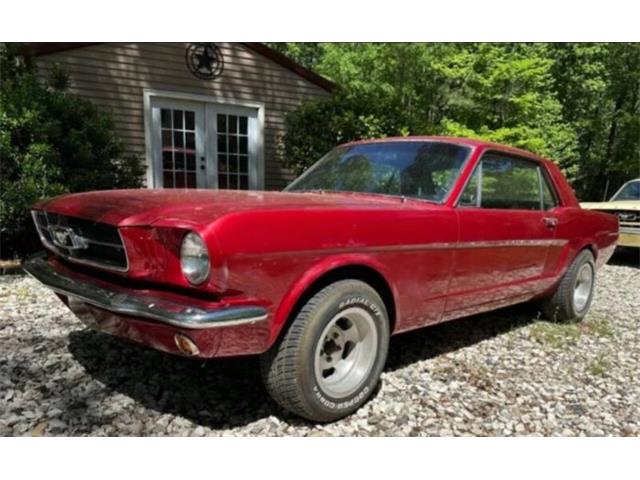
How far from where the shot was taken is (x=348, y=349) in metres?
2.79

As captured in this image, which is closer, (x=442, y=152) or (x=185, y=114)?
(x=442, y=152)

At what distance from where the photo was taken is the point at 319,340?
2441mm

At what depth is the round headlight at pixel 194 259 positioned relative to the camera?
209 cm

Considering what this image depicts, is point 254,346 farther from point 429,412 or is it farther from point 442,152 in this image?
point 442,152

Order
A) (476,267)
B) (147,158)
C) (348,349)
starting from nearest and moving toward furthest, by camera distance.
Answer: (348,349) < (476,267) < (147,158)

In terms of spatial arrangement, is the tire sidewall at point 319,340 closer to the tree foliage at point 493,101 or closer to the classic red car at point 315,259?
the classic red car at point 315,259

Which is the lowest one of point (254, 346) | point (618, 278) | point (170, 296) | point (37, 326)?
point (618, 278)

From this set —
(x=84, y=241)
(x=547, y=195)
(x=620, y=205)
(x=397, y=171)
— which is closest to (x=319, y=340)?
(x=84, y=241)

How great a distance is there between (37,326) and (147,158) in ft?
18.1

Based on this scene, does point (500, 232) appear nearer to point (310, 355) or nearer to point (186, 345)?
point (310, 355)

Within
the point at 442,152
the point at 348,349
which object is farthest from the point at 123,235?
the point at 442,152

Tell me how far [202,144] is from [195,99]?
2.70 feet

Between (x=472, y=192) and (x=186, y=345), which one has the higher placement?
(x=472, y=192)

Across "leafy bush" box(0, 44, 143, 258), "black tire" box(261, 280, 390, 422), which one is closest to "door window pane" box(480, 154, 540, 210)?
"black tire" box(261, 280, 390, 422)
